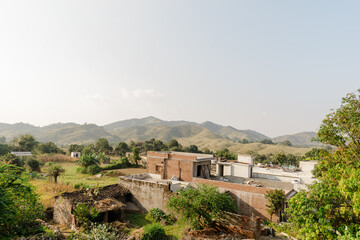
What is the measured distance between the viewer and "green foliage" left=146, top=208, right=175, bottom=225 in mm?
21050

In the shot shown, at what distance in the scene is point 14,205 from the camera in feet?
41.7

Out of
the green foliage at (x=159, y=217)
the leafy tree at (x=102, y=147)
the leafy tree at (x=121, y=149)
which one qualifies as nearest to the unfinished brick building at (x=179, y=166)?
the green foliage at (x=159, y=217)

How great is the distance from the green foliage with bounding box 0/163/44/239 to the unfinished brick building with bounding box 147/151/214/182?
14.3 metres

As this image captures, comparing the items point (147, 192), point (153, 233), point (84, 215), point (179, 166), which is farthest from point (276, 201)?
point (84, 215)

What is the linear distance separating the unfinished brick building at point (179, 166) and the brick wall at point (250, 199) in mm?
5108

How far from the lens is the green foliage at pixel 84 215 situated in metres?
18.1

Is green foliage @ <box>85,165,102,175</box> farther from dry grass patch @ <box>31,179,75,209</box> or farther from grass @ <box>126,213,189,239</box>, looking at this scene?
grass @ <box>126,213,189,239</box>

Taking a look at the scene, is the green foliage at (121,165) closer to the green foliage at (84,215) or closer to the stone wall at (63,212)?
the stone wall at (63,212)

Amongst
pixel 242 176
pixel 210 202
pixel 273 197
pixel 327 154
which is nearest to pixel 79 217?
pixel 210 202

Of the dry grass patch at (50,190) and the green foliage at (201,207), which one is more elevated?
the green foliage at (201,207)

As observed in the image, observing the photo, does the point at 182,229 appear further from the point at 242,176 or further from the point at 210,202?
the point at 242,176

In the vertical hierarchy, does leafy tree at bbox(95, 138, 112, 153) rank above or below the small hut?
above

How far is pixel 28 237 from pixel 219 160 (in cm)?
2537

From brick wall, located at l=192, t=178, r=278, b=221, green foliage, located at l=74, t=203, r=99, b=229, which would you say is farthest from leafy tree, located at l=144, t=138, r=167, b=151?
green foliage, located at l=74, t=203, r=99, b=229
